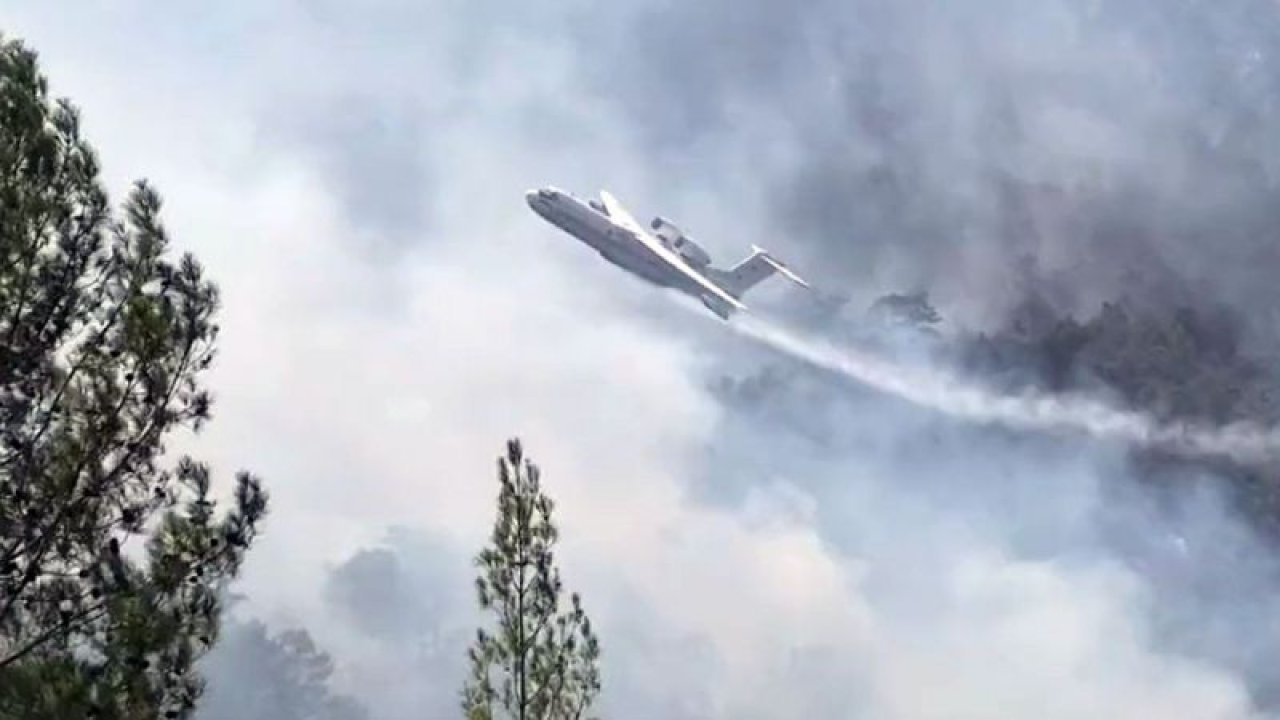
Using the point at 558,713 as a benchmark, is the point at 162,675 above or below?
below

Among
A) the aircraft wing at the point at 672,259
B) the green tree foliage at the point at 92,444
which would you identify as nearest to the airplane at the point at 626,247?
the aircraft wing at the point at 672,259

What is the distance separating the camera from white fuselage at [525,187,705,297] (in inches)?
6078

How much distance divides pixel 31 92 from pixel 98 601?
31.6ft

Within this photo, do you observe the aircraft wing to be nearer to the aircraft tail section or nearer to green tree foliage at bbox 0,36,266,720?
the aircraft tail section

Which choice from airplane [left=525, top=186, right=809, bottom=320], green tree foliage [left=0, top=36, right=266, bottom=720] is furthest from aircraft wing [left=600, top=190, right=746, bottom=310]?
green tree foliage [left=0, top=36, right=266, bottom=720]

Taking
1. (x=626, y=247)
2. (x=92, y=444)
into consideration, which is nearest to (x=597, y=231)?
(x=626, y=247)

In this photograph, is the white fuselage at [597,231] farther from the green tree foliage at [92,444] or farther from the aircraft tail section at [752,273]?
the green tree foliage at [92,444]

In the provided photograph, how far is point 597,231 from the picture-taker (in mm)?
155000

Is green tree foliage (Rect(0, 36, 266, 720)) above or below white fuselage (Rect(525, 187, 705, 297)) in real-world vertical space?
below

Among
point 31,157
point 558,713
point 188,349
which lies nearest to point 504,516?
point 558,713

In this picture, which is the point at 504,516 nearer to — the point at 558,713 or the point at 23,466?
the point at 558,713

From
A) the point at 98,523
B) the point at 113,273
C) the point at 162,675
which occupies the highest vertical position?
the point at 113,273

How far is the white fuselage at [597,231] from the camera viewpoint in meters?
154

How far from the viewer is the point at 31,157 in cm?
2708
